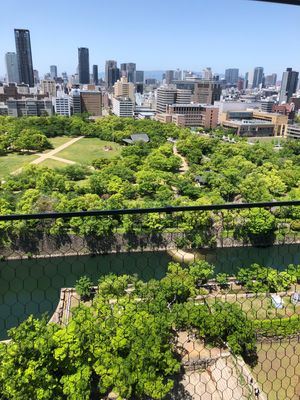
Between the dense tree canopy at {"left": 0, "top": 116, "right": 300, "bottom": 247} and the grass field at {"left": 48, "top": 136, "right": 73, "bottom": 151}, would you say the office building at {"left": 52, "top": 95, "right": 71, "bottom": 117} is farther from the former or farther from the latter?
the dense tree canopy at {"left": 0, "top": 116, "right": 300, "bottom": 247}

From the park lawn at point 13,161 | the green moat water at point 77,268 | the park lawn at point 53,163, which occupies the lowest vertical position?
the green moat water at point 77,268

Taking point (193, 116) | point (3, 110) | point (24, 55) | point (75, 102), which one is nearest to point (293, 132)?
point (193, 116)

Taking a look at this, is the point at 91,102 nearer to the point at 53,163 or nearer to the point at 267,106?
the point at 267,106

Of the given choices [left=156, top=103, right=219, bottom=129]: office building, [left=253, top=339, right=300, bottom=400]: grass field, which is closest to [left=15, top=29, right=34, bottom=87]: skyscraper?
[left=156, top=103, right=219, bottom=129]: office building

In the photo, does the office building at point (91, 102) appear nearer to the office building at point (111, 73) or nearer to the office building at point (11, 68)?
the office building at point (111, 73)

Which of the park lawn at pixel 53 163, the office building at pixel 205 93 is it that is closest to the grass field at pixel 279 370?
the park lawn at pixel 53 163

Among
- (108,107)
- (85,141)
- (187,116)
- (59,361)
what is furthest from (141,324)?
(108,107)

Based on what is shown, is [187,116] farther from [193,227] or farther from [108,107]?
[193,227]
